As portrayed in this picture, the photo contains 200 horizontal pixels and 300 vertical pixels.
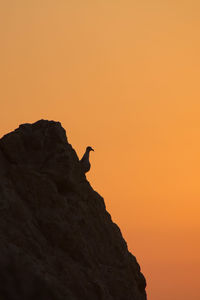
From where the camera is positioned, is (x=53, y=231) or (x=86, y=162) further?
(x=86, y=162)

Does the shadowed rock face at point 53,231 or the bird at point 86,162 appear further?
the bird at point 86,162

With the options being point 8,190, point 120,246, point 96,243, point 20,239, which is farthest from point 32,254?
point 120,246

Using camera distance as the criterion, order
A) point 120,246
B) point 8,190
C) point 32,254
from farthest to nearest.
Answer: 1. point 120,246
2. point 8,190
3. point 32,254

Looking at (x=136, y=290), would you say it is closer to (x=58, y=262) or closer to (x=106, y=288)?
(x=106, y=288)

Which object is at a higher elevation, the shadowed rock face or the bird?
the bird

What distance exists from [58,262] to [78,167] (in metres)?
10.9

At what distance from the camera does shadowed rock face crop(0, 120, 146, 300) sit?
3809 centimetres

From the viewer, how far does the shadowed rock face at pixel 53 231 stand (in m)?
38.1

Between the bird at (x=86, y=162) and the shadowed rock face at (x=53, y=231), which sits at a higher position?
the bird at (x=86, y=162)

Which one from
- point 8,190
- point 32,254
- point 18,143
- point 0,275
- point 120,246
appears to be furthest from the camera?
point 120,246

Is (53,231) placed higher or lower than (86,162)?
lower

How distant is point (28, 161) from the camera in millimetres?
47969

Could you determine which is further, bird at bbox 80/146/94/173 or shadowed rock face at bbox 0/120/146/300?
bird at bbox 80/146/94/173

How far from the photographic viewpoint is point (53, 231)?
144ft
